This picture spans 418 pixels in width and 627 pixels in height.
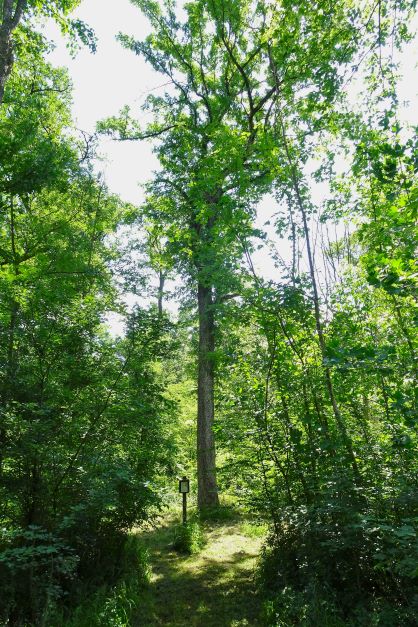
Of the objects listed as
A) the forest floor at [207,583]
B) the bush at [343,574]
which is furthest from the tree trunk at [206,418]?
the bush at [343,574]

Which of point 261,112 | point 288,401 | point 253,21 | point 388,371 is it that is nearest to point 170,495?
point 288,401

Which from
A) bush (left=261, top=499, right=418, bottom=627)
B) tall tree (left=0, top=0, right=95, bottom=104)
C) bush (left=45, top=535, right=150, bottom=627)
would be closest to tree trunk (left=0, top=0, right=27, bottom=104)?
tall tree (left=0, top=0, right=95, bottom=104)

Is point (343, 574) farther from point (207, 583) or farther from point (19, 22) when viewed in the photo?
point (19, 22)

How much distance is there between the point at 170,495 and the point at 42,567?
69.4 inches

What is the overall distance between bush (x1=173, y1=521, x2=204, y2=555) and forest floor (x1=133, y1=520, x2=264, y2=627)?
0.41 ft

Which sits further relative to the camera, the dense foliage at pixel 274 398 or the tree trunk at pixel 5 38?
the tree trunk at pixel 5 38

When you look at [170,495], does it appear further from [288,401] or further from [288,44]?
[288,44]

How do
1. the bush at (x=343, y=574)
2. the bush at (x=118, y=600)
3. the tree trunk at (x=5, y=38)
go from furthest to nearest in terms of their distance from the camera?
the tree trunk at (x=5, y=38)
the bush at (x=118, y=600)
the bush at (x=343, y=574)

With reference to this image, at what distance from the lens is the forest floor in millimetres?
4730

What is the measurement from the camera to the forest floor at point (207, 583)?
186 inches

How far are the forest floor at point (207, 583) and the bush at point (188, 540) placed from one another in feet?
0.41

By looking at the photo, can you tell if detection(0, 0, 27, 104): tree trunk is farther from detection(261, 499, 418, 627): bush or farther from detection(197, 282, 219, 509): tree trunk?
detection(261, 499, 418, 627): bush

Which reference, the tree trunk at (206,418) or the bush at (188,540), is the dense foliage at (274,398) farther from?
the tree trunk at (206,418)

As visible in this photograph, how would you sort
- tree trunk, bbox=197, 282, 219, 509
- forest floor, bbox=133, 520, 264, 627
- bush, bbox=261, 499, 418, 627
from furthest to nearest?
1. tree trunk, bbox=197, 282, 219, 509
2. forest floor, bbox=133, 520, 264, 627
3. bush, bbox=261, 499, 418, 627
